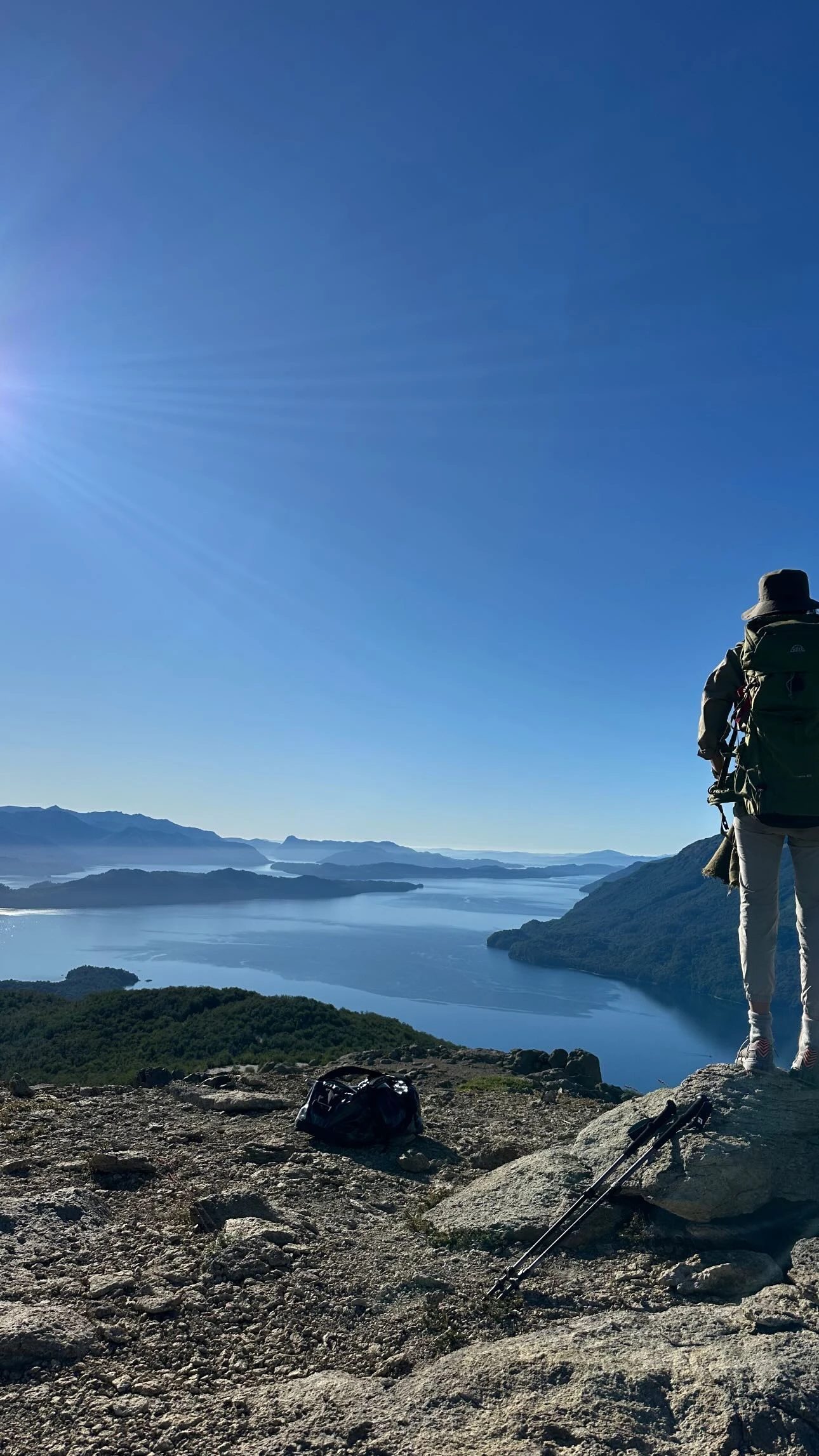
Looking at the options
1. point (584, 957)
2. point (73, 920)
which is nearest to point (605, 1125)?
point (584, 957)

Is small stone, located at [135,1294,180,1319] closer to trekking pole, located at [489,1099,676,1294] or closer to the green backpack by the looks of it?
trekking pole, located at [489,1099,676,1294]

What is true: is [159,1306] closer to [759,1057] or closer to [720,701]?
[759,1057]

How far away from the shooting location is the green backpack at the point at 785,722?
4133 mm

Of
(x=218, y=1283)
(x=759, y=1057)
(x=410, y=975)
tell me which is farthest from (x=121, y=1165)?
(x=410, y=975)

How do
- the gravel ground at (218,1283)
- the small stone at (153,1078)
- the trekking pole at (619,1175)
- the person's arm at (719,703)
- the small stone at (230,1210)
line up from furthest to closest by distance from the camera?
the small stone at (153,1078)
the person's arm at (719,703)
the small stone at (230,1210)
the trekking pole at (619,1175)
the gravel ground at (218,1283)

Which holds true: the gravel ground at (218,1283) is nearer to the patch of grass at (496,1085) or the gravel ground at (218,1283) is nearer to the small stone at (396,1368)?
the small stone at (396,1368)

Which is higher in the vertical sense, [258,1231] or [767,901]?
[767,901]

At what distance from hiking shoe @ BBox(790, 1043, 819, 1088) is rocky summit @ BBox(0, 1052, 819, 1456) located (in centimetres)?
14

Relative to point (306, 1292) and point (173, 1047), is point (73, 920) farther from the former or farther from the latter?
point (306, 1292)

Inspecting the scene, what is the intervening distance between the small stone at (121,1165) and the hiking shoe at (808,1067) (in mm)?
4247

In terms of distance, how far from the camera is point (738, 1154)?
3.84 metres

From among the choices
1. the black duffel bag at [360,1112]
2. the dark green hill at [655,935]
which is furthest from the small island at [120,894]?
the black duffel bag at [360,1112]

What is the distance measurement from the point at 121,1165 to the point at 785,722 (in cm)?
515

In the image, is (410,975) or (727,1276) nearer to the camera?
(727,1276)
